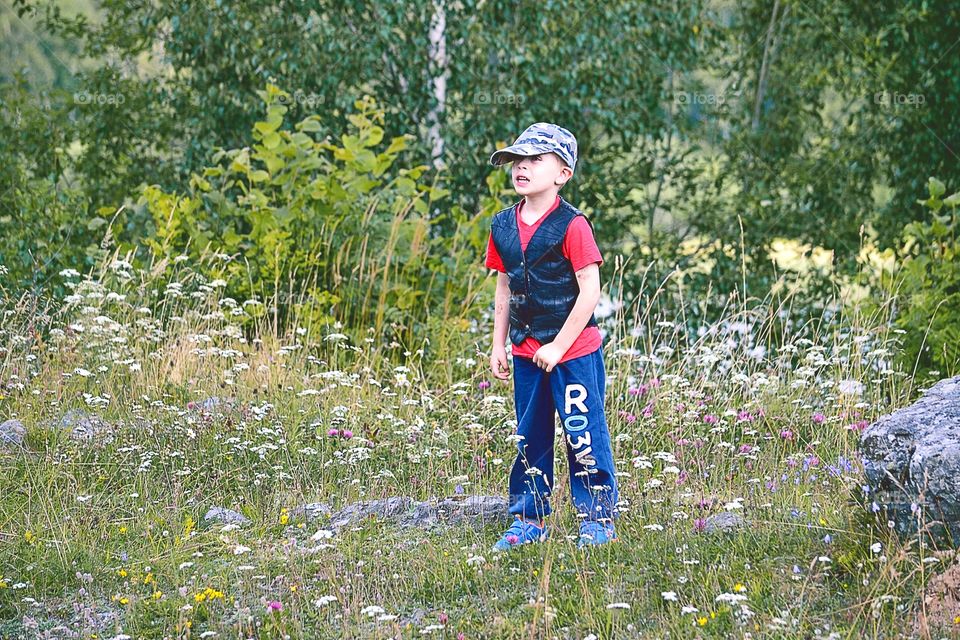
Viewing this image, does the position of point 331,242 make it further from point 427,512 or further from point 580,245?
point 580,245

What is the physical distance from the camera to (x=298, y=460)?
4.95 metres

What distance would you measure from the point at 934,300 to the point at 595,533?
3.39 meters

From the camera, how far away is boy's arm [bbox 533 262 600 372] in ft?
12.4

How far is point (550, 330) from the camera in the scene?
3.90 metres

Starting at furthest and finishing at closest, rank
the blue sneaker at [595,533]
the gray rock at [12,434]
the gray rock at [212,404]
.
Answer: the gray rock at [212,404] → the gray rock at [12,434] → the blue sneaker at [595,533]

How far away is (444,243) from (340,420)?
8.46 ft

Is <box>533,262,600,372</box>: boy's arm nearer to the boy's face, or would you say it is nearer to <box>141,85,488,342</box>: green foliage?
the boy's face

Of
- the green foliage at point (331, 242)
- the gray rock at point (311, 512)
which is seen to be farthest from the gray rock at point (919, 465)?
the green foliage at point (331, 242)

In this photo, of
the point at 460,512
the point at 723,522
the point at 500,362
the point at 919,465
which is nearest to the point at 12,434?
the point at 460,512

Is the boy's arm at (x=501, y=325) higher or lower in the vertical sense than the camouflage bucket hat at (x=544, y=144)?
lower

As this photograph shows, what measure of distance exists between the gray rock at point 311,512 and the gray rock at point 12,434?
144 cm

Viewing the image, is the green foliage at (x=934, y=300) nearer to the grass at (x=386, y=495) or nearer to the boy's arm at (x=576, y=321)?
the grass at (x=386, y=495)

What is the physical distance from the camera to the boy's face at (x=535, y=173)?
3.84m

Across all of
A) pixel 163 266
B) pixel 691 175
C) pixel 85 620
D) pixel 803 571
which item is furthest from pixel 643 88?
pixel 85 620
